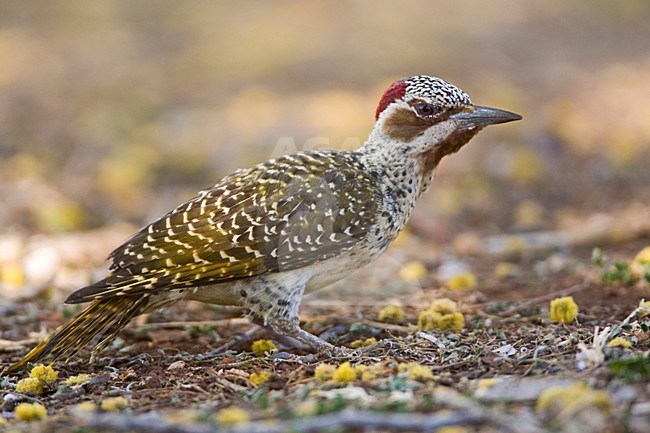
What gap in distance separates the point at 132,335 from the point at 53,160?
567 cm

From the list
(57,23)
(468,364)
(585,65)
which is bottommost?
(468,364)

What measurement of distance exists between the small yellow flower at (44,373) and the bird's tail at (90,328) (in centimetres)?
24

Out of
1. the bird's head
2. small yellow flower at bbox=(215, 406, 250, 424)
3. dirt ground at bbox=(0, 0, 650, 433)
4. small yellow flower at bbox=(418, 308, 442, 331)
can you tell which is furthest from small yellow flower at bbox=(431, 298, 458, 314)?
small yellow flower at bbox=(215, 406, 250, 424)

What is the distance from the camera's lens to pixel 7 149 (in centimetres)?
1141

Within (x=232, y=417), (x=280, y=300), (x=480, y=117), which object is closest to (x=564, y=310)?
(x=480, y=117)

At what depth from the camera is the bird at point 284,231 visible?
207 inches

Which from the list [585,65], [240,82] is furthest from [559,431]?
[585,65]

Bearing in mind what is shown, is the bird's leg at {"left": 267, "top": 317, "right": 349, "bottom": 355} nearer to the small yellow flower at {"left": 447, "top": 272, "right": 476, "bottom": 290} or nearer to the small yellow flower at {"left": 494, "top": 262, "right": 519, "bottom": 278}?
the small yellow flower at {"left": 447, "top": 272, "right": 476, "bottom": 290}

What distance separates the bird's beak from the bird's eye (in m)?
0.13

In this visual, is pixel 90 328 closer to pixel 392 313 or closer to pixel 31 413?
pixel 31 413

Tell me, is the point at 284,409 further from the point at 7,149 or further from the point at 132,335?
the point at 7,149

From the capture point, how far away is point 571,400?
3355mm

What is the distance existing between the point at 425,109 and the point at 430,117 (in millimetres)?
61

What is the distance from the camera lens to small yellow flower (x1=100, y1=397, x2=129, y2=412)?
414 centimetres
